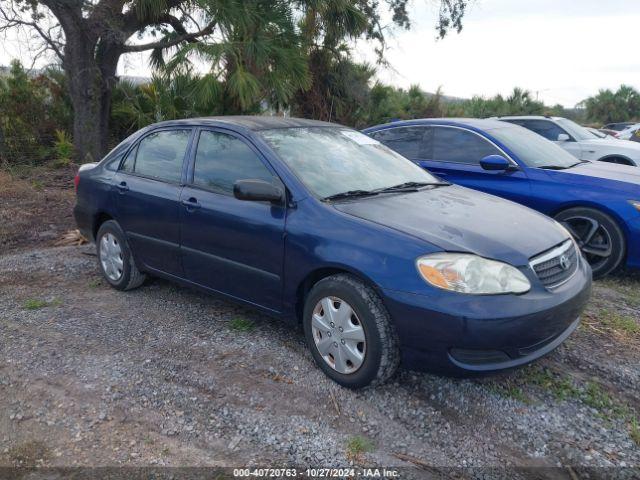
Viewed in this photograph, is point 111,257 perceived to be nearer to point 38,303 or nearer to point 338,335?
point 38,303

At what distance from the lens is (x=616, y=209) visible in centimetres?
484

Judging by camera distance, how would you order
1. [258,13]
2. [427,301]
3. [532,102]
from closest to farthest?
[427,301], [258,13], [532,102]

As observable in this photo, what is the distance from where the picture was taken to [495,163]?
17.5ft

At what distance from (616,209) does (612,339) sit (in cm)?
155

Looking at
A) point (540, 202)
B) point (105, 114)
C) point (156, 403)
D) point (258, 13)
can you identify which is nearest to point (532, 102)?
point (258, 13)

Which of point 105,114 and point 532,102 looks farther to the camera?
point 532,102

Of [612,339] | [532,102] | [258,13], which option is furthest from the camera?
[532,102]

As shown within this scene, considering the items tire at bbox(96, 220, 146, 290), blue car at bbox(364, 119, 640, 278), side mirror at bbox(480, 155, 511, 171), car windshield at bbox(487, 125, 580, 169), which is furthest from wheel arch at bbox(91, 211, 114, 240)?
car windshield at bbox(487, 125, 580, 169)

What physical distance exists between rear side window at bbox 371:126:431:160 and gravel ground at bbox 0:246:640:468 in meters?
2.79

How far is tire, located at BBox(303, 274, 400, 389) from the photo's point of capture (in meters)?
2.88

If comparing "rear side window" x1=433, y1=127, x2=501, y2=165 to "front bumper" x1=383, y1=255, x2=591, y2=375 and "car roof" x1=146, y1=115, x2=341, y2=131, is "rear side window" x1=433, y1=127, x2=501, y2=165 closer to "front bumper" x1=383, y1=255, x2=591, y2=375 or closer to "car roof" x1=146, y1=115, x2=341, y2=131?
"car roof" x1=146, y1=115, x2=341, y2=131

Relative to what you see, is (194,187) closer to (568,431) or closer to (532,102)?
(568,431)

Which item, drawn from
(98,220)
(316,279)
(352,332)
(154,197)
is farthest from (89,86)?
(352,332)

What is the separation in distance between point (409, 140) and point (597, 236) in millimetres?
2357
